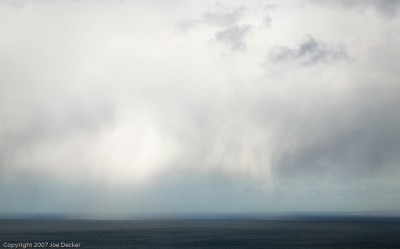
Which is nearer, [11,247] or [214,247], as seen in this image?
[11,247]

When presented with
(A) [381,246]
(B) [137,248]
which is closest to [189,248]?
(B) [137,248]

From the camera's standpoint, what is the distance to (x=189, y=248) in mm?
140125

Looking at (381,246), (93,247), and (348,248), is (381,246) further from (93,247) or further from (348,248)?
(93,247)

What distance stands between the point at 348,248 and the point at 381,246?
17371 mm

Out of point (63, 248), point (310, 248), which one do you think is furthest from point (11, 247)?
point (310, 248)

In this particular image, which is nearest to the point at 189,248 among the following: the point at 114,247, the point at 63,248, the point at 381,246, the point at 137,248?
the point at 137,248

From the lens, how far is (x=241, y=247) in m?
144

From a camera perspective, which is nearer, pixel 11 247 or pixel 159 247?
pixel 11 247

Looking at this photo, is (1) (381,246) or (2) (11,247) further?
(1) (381,246)

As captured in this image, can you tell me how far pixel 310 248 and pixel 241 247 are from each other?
25.4 m

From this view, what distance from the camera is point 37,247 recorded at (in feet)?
454

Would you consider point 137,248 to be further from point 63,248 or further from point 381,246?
point 381,246

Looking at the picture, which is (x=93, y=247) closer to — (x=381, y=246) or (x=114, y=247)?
(x=114, y=247)

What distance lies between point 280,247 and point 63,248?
258ft
